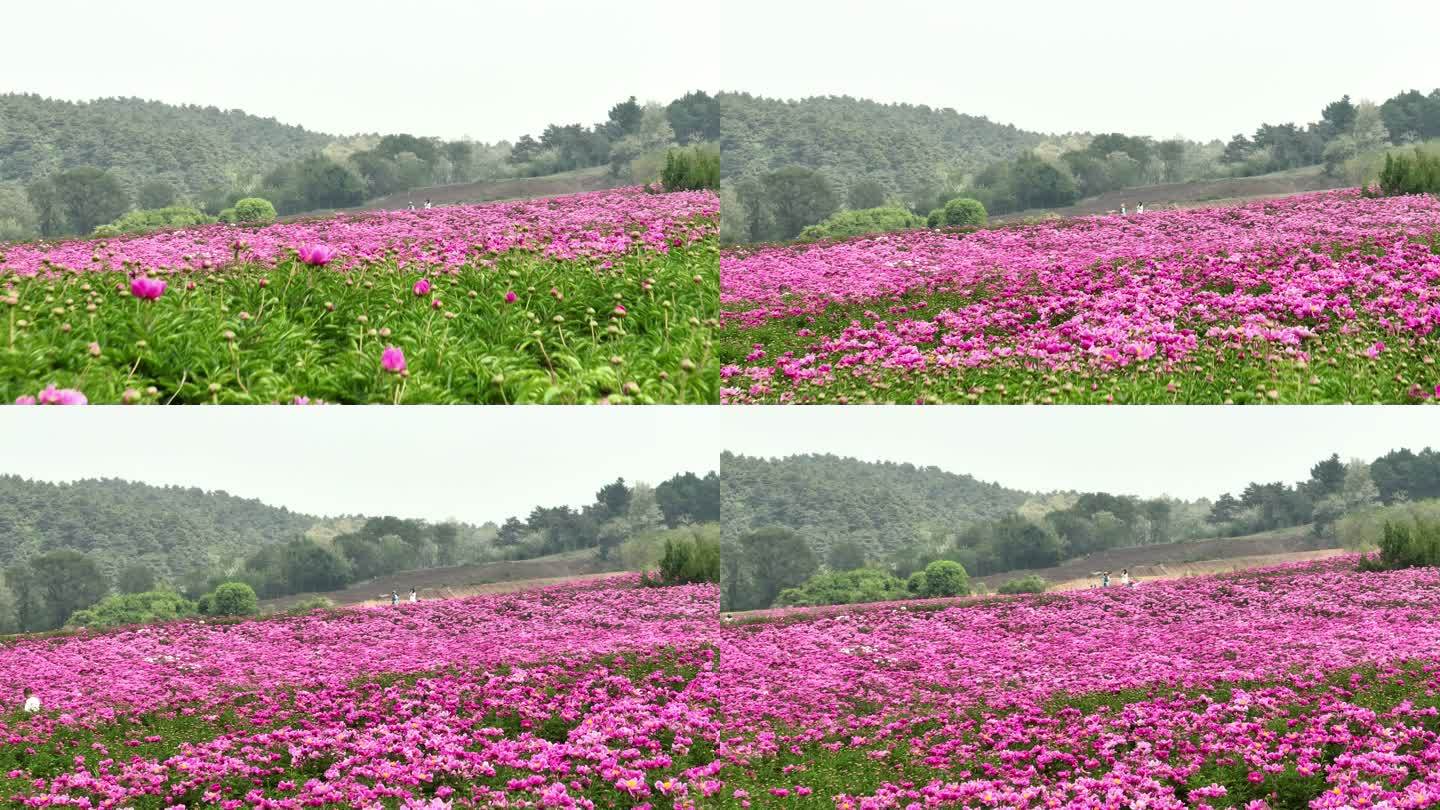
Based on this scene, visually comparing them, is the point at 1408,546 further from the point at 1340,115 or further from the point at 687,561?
the point at 687,561

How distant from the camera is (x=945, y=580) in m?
16.5

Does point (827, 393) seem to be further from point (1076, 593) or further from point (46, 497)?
point (46, 497)

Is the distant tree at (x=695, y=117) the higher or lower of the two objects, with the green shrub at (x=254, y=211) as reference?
higher

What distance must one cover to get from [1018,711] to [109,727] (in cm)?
949

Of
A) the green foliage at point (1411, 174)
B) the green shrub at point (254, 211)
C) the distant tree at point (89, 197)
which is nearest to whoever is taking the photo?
the green shrub at point (254, 211)

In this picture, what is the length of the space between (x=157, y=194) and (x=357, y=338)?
6.66m

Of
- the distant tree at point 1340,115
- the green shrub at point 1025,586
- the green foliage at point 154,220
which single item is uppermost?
the distant tree at point 1340,115

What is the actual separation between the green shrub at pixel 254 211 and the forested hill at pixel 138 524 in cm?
334

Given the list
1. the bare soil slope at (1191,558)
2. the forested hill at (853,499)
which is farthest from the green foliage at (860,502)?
the bare soil slope at (1191,558)

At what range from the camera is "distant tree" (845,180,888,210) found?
17.4 metres

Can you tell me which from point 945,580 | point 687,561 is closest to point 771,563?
point 687,561

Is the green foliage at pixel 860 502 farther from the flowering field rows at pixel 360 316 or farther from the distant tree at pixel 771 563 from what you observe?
the flowering field rows at pixel 360 316

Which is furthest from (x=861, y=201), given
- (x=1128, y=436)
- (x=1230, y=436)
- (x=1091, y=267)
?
(x=1230, y=436)

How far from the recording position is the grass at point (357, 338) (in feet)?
30.0
